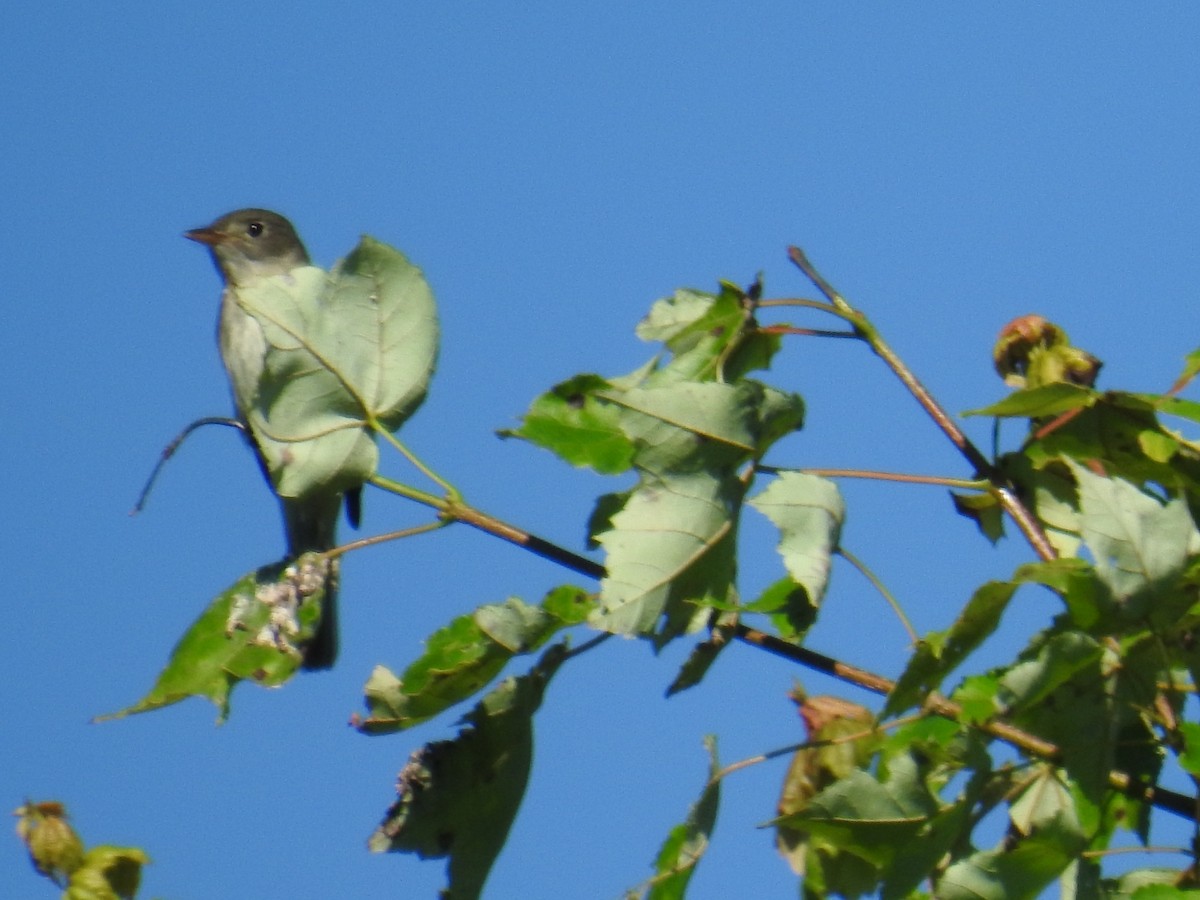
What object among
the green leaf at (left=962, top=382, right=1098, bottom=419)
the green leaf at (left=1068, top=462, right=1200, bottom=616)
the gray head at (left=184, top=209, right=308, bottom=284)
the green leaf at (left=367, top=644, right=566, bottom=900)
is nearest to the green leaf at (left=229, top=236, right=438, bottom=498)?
the green leaf at (left=367, top=644, right=566, bottom=900)

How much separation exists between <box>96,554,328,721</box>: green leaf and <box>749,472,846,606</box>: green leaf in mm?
818

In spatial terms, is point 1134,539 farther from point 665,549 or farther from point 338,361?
point 338,361

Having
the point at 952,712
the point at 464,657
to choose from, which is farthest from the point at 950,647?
the point at 464,657

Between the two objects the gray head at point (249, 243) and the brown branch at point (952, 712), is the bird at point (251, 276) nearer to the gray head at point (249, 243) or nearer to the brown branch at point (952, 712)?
the gray head at point (249, 243)

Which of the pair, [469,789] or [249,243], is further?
[249,243]

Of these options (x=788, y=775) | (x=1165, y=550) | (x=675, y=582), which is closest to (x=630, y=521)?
(x=675, y=582)

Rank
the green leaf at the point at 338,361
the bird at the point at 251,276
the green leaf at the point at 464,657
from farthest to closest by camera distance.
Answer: the bird at the point at 251,276, the green leaf at the point at 338,361, the green leaf at the point at 464,657

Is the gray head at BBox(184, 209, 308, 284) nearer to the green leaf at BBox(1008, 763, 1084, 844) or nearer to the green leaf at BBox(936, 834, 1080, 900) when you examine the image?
the green leaf at BBox(1008, 763, 1084, 844)

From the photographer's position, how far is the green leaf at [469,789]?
236 centimetres

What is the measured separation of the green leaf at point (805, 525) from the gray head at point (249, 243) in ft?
21.1

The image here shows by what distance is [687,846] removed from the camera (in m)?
2.21

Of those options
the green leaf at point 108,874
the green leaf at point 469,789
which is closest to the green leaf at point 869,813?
the green leaf at point 469,789

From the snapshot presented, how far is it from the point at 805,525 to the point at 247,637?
93cm

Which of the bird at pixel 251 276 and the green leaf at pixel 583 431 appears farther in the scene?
the bird at pixel 251 276
